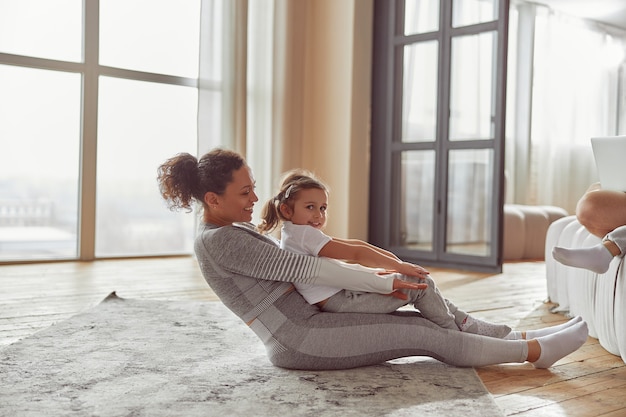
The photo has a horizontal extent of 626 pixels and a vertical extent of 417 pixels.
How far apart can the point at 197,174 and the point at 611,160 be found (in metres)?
1.45

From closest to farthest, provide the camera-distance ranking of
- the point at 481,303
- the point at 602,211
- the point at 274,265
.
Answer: the point at 274,265, the point at 602,211, the point at 481,303

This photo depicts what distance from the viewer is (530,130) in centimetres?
730

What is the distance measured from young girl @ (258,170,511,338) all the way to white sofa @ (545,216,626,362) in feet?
1.83

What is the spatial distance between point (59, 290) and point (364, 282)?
2.21 meters

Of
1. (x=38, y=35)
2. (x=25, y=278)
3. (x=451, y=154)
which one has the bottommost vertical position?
(x=25, y=278)

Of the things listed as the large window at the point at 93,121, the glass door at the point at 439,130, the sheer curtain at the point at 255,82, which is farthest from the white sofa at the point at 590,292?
the large window at the point at 93,121

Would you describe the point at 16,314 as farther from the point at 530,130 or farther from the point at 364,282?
the point at 530,130

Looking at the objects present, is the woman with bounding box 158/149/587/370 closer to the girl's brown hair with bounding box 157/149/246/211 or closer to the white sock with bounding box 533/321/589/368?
the girl's brown hair with bounding box 157/149/246/211

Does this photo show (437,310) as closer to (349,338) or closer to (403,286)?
(403,286)

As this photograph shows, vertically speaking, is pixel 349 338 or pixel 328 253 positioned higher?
pixel 328 253

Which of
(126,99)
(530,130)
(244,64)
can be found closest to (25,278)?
(126,99)

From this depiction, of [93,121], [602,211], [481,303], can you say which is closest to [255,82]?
[93,121]

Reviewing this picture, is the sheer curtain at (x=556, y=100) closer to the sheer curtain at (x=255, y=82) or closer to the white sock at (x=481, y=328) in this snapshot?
the sheer curtain at (x=255, y=82)

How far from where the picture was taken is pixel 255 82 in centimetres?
541
